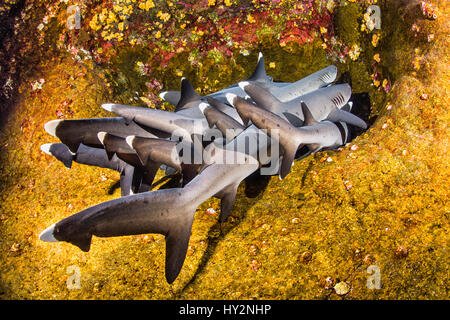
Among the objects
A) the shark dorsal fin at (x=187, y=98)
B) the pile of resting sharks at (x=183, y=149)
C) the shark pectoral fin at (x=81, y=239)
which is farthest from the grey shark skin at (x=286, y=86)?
the shark pectoral fin at (x=81, y=239)

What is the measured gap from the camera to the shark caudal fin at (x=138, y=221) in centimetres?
148

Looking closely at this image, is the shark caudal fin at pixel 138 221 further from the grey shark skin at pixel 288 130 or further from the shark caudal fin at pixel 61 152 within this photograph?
the shark caudal fin at pixel 61 152

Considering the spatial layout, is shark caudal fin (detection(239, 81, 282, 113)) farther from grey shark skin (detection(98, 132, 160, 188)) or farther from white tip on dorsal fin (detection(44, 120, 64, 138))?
white tip on dorsal fin (detection(44, 120, 64, 138))

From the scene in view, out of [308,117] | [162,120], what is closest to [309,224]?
[308,117]

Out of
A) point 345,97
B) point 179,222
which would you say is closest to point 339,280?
point 179,222

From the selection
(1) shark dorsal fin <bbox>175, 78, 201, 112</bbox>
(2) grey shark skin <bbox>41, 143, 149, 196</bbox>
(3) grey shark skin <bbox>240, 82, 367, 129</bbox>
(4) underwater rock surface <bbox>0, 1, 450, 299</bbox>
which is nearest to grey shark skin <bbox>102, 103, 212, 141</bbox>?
(1) shark dorsal fin <bbox>175, 78, 201, 112</bbox>

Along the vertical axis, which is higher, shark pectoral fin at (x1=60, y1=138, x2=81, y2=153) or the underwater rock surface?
shark pectoral fin at (x1=60, y1=138, x2=81, y2=153)

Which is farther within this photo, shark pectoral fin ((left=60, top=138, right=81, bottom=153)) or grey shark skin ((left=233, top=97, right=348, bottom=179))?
shark pectoral fin ((left=60, top=138, right=81, bottom=153))

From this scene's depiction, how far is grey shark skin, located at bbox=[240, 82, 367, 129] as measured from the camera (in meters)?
2.40

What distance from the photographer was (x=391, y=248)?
5.52 feet

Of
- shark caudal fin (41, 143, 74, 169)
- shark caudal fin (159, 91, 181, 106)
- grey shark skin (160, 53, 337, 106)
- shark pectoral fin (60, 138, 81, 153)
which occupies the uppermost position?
shark pectoral fin (60, 138, 81, 153)

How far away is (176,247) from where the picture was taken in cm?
168

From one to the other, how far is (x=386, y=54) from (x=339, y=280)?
7.62ft
